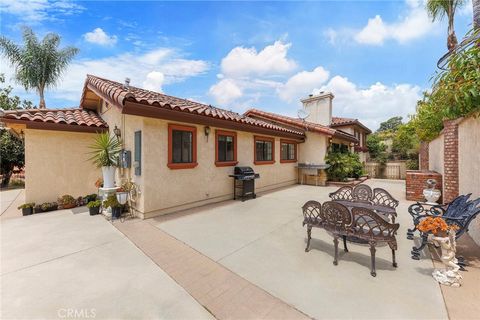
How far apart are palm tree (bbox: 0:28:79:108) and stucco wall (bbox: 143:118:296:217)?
14498 millimetres

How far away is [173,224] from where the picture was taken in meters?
5.64

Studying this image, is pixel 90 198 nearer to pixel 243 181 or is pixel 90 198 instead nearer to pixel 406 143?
pixel 243 181

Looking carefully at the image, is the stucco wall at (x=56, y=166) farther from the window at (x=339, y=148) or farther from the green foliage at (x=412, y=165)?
the green foliage at (x=412, y=165)

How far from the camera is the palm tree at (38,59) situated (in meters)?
13.4

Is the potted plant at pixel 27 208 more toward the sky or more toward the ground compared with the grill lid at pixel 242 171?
more toward the ground

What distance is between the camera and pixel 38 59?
1385 cm

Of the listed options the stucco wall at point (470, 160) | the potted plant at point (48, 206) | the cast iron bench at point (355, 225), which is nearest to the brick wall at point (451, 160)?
the stucco wall at point (470, 160)

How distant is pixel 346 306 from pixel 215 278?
1844 mm

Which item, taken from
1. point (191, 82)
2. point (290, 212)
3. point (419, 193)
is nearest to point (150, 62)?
point (191, 82)

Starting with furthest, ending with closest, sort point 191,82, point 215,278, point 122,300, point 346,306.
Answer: point 191,82
point 215,278
point 122,300
point 346,306

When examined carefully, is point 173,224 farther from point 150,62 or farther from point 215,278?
point 150,62

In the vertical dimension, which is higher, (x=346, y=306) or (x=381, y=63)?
(x=381, y=63)

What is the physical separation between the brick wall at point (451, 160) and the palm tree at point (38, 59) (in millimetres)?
21662

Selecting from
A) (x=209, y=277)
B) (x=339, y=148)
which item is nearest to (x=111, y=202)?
(x=209, y=277)
